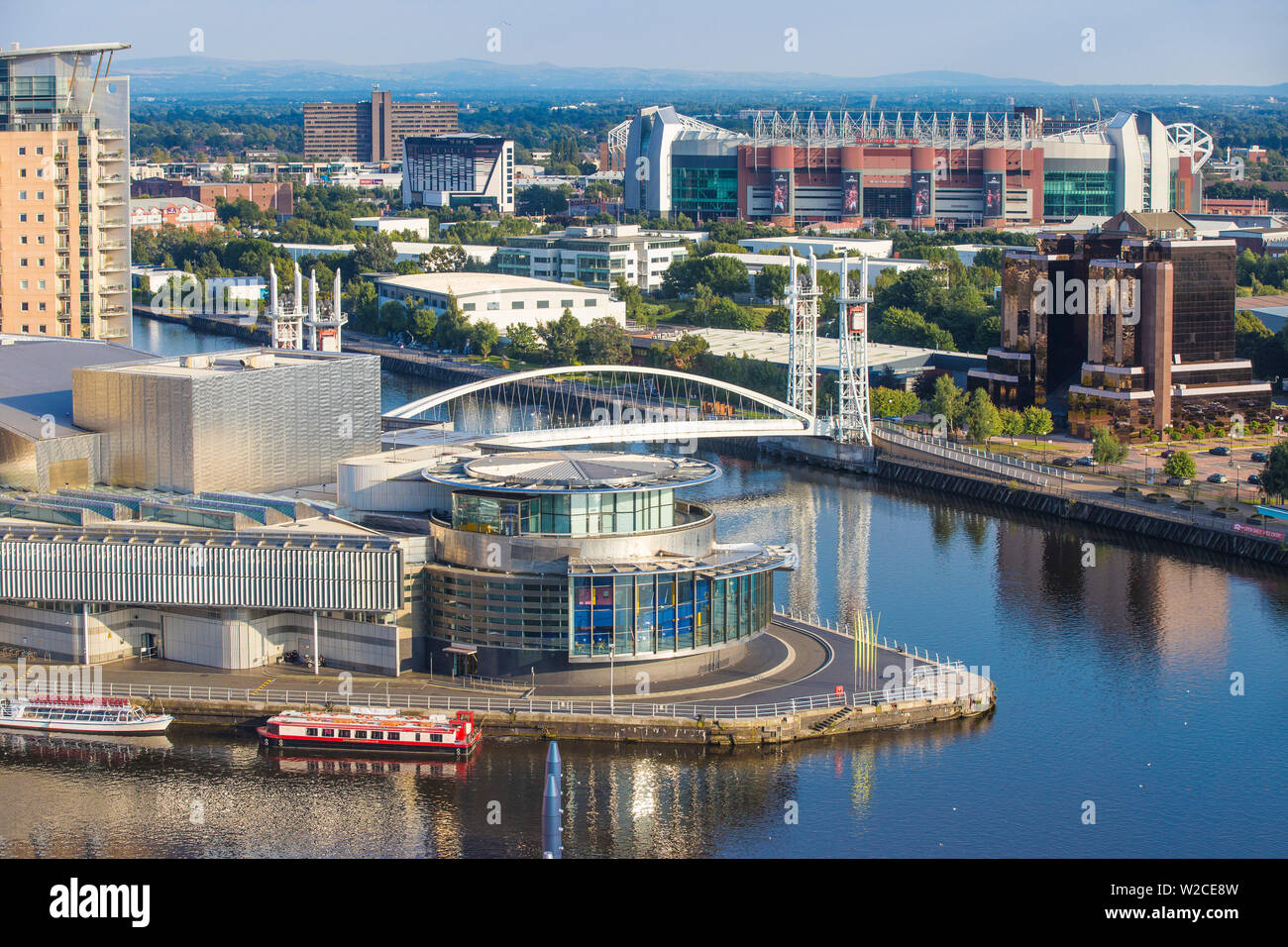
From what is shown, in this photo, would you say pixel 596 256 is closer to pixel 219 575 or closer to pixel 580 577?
pixel 219 575

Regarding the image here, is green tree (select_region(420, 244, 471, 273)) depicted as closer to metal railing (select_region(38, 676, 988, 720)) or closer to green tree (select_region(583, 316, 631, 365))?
green tree (select_region(583, 316, 631, 365))

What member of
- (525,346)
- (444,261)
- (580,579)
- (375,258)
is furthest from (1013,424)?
(375,258)

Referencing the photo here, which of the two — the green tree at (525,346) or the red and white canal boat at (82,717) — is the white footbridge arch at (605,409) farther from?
the red and white canal boat at (82,717)

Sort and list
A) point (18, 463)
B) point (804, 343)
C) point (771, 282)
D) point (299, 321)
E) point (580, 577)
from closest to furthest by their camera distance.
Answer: point (580, 577) → point (18, 463) → point (299, 321) → point (804, 343) → point (771, 282)

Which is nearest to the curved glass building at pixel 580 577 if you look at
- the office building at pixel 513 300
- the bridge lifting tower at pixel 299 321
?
the bridge lifting tower at pixel 299 321

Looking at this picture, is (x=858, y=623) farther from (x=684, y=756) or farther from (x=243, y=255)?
(x=243, y=255)

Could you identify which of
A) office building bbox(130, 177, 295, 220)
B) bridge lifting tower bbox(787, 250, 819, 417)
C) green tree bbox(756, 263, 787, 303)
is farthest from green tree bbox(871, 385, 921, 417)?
office building bbox(130, 177, 295, 220)

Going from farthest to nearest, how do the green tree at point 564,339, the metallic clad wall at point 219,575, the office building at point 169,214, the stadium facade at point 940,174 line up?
the office building at point 169,214 < the stadium facade at point 940,174 < the green tree at point 564,339 < the metallic clad wall at point 219,575
